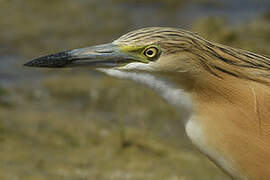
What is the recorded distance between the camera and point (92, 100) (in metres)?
7.09

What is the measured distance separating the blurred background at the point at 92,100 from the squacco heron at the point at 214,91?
5.39ft

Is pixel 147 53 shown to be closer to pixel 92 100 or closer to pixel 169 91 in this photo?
pixel 169 91

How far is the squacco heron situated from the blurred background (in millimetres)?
1641

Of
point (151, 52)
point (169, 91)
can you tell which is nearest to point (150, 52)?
point (151, 52)

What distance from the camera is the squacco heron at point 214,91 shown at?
2.80m

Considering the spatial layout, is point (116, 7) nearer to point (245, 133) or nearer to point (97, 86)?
point (97, 86)

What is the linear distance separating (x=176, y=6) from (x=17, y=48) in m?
3.39

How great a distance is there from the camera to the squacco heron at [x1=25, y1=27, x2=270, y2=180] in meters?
2.80

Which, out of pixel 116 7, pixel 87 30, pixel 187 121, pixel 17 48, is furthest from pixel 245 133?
pixel 116 7

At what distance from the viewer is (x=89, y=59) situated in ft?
10.0

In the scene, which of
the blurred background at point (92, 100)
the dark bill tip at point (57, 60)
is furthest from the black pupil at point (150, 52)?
the blurred background at point (92, 100)

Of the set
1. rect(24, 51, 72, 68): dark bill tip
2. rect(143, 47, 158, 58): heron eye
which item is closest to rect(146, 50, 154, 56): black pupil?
rect(143, 47, 158, 58): heron eye

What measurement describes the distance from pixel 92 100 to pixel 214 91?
4381 millimetres

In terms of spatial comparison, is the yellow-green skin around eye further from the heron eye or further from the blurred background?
the blurred background
